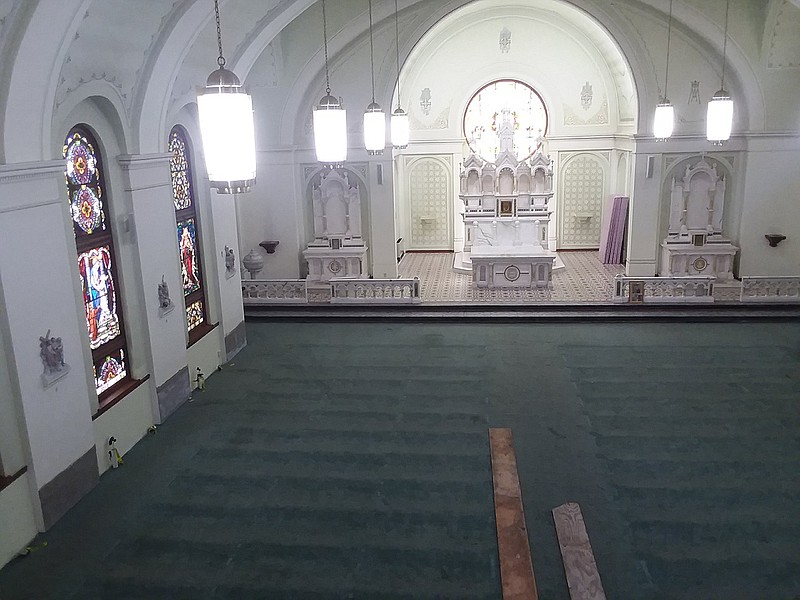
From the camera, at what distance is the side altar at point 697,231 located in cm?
1536

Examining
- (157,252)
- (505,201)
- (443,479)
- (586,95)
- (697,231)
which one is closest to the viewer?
(443,479)

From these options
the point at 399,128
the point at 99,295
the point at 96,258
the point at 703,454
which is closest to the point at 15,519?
the point at 99,295

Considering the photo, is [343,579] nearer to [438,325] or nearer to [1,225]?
[1,225]

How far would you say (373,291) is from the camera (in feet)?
47.9

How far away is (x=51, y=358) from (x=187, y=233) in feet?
13.8

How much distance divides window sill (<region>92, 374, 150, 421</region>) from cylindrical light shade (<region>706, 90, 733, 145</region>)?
31.8 feet

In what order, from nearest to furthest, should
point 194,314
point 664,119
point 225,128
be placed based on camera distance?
point 225,128 → point 194,314 → point 664,119

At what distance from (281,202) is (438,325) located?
4708mm

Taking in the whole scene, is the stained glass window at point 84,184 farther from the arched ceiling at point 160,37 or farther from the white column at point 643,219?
the white column at point 643,219

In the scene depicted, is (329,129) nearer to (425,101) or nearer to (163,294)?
(163,294)

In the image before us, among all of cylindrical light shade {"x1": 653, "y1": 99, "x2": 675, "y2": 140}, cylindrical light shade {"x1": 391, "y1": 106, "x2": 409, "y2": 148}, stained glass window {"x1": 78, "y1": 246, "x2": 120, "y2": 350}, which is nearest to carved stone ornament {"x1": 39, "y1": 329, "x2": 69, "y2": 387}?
stained glass window {"x1": 78, "y1": 246, "x2": 120, "y2": 350}

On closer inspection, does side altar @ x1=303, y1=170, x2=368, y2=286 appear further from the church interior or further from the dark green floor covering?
the dark green floor covering

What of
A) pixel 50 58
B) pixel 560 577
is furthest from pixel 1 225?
pixel 560 577

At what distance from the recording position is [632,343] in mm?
12125
